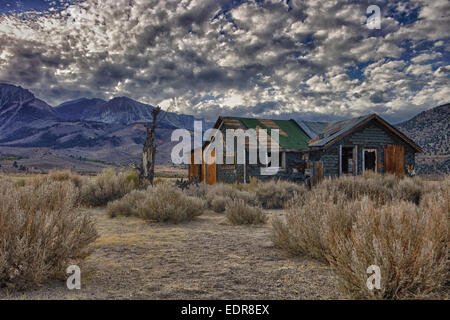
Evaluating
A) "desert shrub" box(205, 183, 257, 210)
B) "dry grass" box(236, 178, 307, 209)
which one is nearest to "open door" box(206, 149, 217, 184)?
"dry grass" box(236, 178, 307, 209)

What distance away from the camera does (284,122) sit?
2088 centimetres

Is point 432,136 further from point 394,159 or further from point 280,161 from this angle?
point 280,161

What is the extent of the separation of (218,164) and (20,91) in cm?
16577

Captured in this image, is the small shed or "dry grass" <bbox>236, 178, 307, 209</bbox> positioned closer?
"dry grass" <bbox>236, 178, 307, 209</bbox>

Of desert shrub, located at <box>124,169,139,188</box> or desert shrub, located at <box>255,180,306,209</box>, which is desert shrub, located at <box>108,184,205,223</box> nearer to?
desert shrub, located at <box>255,180,306,209</box>

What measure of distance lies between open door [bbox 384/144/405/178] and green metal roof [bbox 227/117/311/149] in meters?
4.65

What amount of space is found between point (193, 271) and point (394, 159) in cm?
1714

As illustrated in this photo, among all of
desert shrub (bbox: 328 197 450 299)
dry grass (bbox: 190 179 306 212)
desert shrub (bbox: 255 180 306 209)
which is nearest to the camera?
desert shrub (bbox: 328 197 450 299)

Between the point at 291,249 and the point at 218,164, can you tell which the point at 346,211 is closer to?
the point at 291,249

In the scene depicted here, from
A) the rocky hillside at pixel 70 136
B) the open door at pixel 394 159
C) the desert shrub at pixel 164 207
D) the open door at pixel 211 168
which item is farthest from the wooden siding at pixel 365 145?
the rocky hillside at pixel 70 136

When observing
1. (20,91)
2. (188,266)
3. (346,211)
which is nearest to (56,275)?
(188,266)

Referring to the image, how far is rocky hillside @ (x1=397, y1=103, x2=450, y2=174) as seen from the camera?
33906mm

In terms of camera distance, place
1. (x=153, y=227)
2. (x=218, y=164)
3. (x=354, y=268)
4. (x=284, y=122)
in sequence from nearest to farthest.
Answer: (x=354, y=268)
(x=153, y=227)
(x=218, y=164)
(x=284, y=122)

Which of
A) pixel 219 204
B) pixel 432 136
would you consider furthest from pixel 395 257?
pixel 432 136
